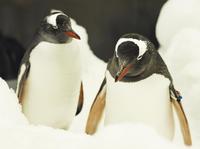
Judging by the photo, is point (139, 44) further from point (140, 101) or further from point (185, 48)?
point (185, 48)

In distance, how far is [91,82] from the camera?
2.22m

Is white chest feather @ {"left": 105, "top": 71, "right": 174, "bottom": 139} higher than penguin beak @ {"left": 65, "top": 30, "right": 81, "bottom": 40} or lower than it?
lower

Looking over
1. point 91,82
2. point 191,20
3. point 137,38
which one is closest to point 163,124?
point 137,38

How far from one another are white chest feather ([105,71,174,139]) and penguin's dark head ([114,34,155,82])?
4 centimetres

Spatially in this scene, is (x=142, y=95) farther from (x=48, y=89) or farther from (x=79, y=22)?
(x=79, y=22)

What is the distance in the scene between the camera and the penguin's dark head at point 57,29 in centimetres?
143

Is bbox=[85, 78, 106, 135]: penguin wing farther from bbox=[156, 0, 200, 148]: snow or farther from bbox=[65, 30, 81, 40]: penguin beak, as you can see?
bbox=[156, 0, 200, 148]: snow

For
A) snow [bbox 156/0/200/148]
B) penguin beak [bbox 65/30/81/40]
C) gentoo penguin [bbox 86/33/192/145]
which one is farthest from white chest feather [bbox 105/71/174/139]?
snow [bbox 156/0/200/148]

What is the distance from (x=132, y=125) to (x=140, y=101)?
27 cm

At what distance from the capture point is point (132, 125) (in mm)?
1056

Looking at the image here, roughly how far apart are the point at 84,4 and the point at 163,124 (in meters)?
1.63

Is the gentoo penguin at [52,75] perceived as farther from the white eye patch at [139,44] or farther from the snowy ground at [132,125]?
the white eye patch at [139,44]

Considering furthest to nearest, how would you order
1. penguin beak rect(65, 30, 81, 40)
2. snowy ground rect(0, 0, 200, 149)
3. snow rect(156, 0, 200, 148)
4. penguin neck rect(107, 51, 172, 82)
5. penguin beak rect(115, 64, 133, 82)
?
snow rect(156, 0, 200, 148), penguin beak rect(65, 30, 81, 40), penguin neck rect(107, 51, 172, 82), penguin beak rect(115, 64, 133, 82), snowy ground rect(0, 0, 200, 149)

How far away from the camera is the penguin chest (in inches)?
58.6
